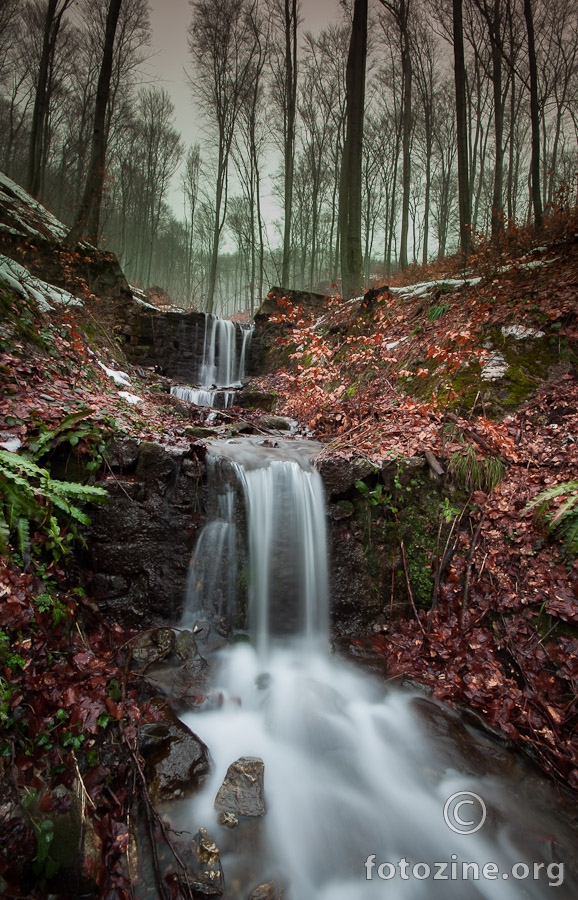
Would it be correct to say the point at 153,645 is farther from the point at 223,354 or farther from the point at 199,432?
the point at 223,354

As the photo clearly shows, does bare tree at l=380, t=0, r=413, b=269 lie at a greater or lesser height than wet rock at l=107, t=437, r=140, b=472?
greater

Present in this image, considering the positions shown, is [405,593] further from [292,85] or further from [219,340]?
[292,85]

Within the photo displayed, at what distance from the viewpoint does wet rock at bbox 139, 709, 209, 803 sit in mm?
2771

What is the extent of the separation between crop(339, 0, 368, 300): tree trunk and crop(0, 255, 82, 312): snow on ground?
7.20 metres

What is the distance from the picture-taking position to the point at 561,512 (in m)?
3.82

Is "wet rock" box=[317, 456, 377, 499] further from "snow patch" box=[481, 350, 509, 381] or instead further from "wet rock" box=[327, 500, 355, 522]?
"snow patch" box=[481, 350, 509, 381]

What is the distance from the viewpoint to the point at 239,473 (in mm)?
5012

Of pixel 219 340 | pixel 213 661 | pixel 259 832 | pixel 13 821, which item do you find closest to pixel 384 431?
pixel 213 661

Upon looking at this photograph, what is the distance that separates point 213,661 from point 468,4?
2618cm

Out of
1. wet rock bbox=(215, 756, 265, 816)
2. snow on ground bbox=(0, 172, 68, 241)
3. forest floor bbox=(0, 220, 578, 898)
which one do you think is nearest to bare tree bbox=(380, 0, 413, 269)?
snow on ground bbox=(0, 172, 68, 241)

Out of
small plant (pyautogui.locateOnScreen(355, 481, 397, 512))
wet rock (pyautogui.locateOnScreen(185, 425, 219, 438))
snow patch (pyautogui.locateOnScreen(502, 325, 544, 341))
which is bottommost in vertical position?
small plant (pyautogui.locateOnScreen(355, 481, 397, 512))

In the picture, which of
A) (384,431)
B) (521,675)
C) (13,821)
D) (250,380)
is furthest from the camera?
(250,380)

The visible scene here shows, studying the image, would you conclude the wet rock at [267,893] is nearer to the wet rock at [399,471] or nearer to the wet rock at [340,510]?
the wet rock at [340,510]

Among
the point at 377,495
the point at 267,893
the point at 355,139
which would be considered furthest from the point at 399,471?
the point at 355,139
